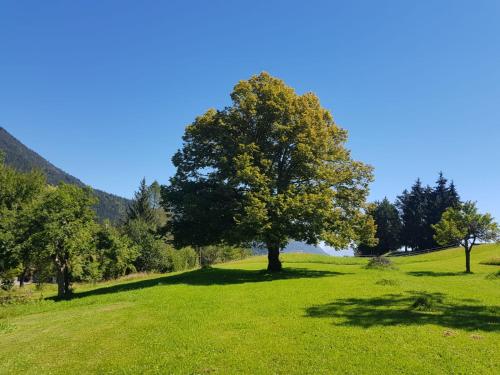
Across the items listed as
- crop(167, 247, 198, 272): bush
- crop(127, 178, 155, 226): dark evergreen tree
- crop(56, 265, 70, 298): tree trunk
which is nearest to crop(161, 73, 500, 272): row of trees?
crop(56, 265, 70, 298): tree trunk

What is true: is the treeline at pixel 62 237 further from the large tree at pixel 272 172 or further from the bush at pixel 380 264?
the bush at pixel 380 264

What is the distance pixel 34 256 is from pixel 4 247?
8.37ft

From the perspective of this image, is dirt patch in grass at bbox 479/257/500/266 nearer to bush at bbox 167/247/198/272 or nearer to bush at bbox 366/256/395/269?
bush at bbox 366/256/395/269

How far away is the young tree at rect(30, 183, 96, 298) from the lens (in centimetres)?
3353

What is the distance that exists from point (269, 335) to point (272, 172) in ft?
74.1

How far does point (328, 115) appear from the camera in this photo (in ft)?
123

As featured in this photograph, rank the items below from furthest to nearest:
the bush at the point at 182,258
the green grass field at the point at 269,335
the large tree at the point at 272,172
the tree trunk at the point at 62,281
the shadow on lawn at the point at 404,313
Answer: the bush at the point at 182,258 → the tree trunk at the point at 62,281 → the large tree at the point at 272,172 → the shadow on lawn at the point at 404,313 → the green grass field at the point at 269,335

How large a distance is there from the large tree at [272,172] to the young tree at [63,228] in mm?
8065

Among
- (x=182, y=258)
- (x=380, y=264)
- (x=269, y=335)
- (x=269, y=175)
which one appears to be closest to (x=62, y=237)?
(x=269, y=175)

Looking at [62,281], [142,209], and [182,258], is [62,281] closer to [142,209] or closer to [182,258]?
[182,258]

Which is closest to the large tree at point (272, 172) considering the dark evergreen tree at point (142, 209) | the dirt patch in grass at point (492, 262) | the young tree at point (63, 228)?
the young tree at point (63, 228)

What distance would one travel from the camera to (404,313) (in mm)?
16016

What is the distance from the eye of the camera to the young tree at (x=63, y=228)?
110 ft

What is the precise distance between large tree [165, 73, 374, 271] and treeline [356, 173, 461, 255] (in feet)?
191
